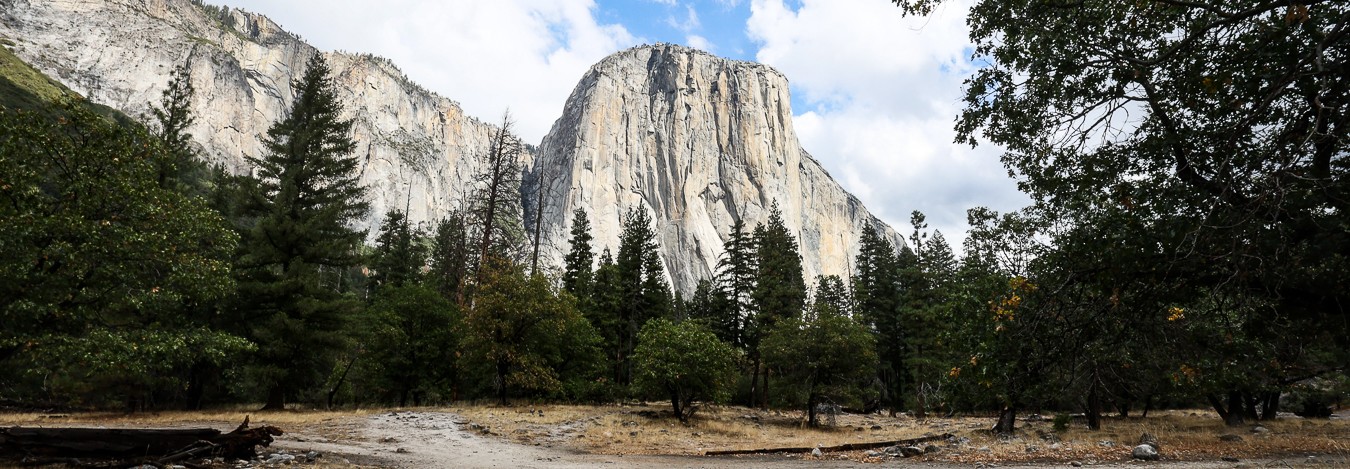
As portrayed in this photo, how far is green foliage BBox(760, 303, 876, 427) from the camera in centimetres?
2642

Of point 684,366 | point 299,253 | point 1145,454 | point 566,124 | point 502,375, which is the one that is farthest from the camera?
point 566,124

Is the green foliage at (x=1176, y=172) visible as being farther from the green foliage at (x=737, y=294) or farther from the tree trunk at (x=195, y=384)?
the green foliage at (x=737, y=294)

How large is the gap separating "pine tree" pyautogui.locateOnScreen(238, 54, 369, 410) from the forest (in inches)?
4.2

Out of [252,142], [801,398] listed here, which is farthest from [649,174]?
[801,398]

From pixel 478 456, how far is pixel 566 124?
401 ft

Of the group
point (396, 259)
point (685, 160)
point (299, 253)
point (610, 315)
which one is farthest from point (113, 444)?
point (685, 160)

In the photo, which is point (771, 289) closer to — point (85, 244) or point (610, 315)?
point (610, 315)

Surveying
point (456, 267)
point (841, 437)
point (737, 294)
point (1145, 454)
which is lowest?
point (841, 437)

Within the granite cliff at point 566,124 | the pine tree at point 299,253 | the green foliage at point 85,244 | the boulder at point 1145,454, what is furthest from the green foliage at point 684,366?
the granite cliff at point 566,124

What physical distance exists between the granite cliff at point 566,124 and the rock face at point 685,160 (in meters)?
0.35

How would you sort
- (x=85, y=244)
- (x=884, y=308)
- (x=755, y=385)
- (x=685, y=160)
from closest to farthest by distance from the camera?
(x=85, y=244)
(x=755, y=385)
(x=884, y=308)
(x=685, y=160)

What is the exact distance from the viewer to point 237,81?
122188 millimetres

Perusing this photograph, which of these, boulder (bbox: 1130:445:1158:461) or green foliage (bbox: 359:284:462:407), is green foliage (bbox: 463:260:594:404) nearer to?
green foliage (bbox: 359:284:462:407)

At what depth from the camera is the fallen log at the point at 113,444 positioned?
26.2 ft
